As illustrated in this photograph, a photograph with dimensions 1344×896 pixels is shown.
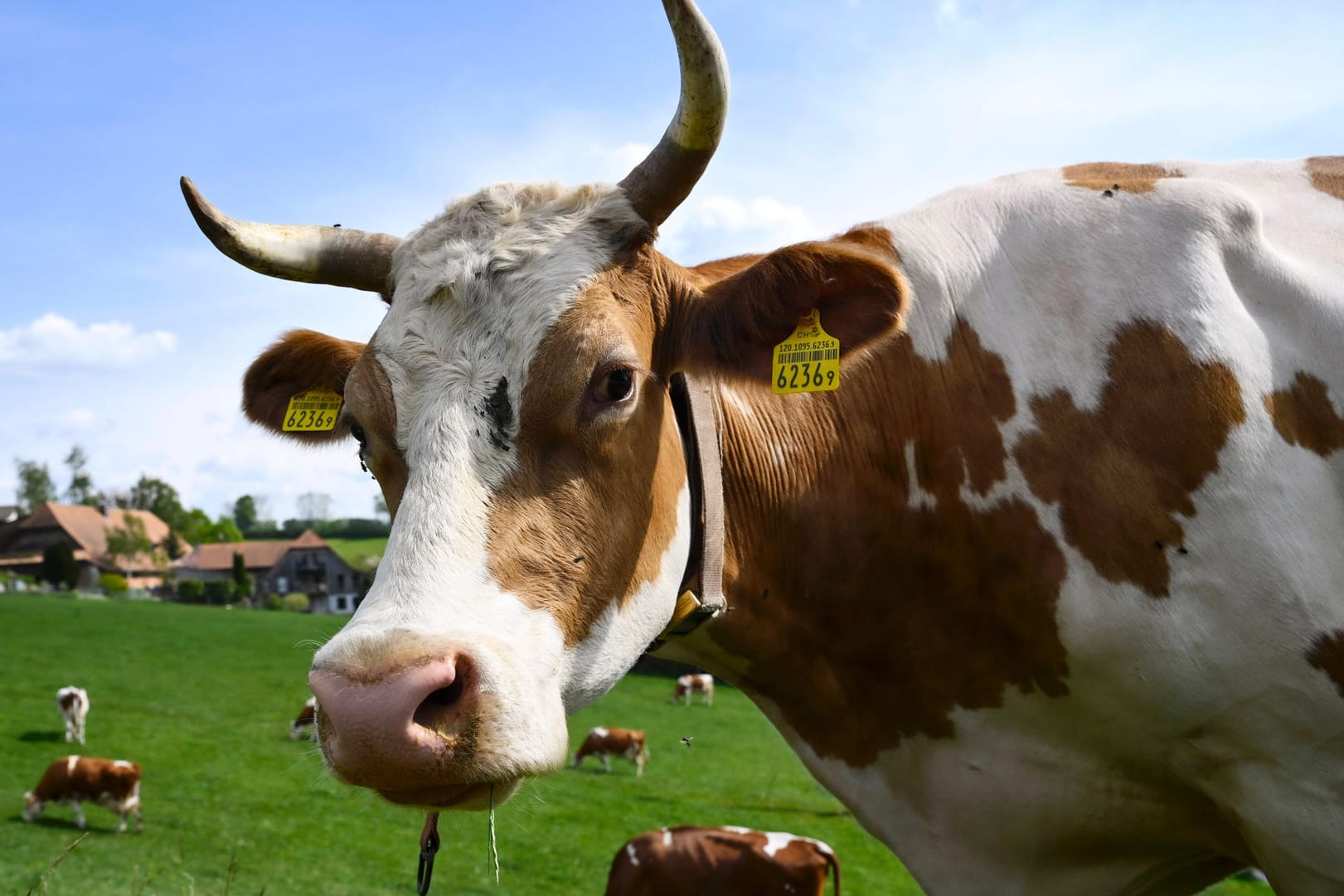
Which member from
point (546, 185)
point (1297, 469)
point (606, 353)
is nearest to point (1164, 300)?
point (1297, 469)

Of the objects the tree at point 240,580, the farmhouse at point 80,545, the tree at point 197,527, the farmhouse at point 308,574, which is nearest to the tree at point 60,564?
the farmhouse at point 80,545

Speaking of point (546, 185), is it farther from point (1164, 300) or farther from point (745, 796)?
point (745, 796)

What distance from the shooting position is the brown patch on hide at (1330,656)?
8.84ft

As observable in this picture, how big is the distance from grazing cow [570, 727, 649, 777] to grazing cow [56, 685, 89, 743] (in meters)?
16.0

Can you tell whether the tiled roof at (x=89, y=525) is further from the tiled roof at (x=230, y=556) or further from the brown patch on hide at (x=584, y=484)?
the brown patch on hide at (x=584, y=484)

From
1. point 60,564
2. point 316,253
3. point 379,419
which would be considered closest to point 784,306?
point 379,419

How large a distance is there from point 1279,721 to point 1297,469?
2.18 ft

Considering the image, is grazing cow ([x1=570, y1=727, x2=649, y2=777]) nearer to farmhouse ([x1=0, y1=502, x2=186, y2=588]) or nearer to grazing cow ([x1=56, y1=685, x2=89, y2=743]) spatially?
grazing cow ([x1=56, y1=685, x2=89, y2=743])

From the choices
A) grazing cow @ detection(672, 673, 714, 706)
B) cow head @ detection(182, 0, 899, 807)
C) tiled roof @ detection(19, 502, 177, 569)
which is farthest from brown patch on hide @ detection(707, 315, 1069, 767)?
tiled roof @ detection(19, 502, 177, 569)

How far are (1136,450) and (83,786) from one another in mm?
27427

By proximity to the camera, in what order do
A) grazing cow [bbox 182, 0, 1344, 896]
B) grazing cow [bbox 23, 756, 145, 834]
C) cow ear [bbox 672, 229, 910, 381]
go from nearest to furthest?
grazing cow [bbox 182, 0, 1344, 896], cow ear [bbox 672, 229, 910, 381], grazing cow [bbox 23, 756, 145, 834]

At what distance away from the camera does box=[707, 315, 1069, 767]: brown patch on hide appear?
3.07 metres

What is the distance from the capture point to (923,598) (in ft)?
10.4

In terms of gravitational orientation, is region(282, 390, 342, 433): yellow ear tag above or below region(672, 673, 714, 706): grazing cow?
above
